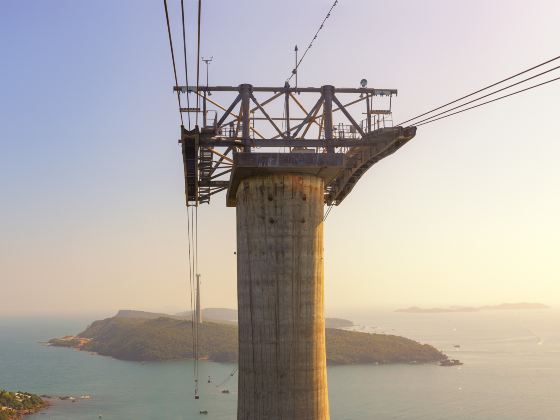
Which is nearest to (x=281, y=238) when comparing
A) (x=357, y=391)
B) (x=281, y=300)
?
(x=281, y=300)

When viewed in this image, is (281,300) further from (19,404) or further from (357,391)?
(357,391)

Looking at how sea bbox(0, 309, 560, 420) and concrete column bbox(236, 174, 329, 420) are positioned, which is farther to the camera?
sea bbox(0, 309, 560, 420)

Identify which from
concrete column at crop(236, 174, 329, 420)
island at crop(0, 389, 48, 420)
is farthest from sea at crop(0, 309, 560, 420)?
concrete column at crop(236, 174, 329, 420)

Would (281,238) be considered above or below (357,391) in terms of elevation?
above

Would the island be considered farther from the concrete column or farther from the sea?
the concrete column

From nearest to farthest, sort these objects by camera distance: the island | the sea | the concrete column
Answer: the concrete column
the island
the sea

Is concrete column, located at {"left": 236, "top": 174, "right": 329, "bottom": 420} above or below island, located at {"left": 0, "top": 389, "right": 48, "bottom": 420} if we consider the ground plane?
above

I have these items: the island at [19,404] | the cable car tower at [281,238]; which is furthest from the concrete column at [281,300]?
the island at [19,404]

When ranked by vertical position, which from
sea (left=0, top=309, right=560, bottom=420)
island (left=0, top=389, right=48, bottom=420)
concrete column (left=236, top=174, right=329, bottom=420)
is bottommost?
sea (left=0, top=309, right=560, bottom=420)
